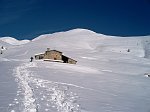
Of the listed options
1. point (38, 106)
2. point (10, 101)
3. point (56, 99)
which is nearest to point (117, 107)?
point (56, 99)

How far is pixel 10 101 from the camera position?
1482 centimetres

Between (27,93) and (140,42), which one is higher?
(140,42)

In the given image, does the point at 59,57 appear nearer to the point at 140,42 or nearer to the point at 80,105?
the point at 80,105

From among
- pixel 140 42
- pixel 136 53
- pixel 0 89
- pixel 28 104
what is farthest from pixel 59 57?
pixel 140 42

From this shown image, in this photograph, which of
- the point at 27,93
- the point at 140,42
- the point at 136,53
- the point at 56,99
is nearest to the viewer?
the point at 56,99

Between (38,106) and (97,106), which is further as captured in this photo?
(97,106)

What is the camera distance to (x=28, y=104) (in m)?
14.0

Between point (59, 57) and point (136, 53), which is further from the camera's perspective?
point (136, 53)

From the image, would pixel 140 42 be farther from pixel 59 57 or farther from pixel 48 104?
pixel 48 104

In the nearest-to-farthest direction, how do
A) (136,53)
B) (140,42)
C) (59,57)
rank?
(59,57)
(136,53)
(140,42)

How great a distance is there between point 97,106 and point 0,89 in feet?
23.2

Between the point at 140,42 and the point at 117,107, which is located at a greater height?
the point at 140,42

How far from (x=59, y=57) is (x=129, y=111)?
6149 cm

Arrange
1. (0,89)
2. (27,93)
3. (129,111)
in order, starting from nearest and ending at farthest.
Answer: (129,111)
(27,93)
(0,89)
